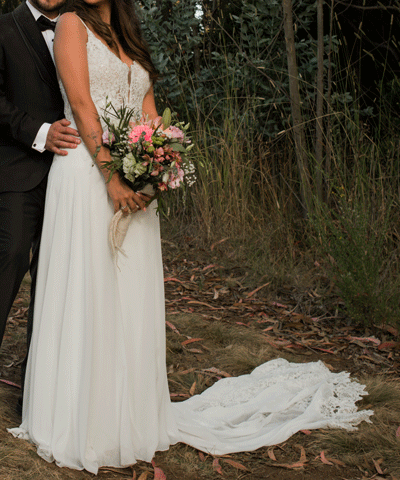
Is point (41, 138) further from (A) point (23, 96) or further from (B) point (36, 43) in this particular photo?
(B) point (36, 43)

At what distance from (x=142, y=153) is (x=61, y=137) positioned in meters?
0.42

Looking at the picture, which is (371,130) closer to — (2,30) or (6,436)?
(2,30)

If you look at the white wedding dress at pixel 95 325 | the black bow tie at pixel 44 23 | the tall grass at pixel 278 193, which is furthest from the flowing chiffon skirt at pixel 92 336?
the tall grass at pixel 278 193

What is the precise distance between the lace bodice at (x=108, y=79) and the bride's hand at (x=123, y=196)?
0.32 m

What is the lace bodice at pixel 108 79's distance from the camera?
2434 mm

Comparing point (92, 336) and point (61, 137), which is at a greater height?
point (61, 137)

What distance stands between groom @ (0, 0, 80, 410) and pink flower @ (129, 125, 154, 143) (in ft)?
1.33

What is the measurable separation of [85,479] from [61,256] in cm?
94

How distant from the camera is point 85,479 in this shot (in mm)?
2348

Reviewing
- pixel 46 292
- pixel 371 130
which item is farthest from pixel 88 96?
pixel 371 130

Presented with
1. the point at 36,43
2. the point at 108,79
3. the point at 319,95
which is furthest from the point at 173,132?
the point at 319,95

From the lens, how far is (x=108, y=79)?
2.48 m

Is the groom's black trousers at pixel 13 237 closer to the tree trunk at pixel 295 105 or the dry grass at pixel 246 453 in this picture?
the dry grass at pixel 246 453

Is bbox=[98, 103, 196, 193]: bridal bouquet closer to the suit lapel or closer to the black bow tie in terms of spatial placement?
the suit lapel
